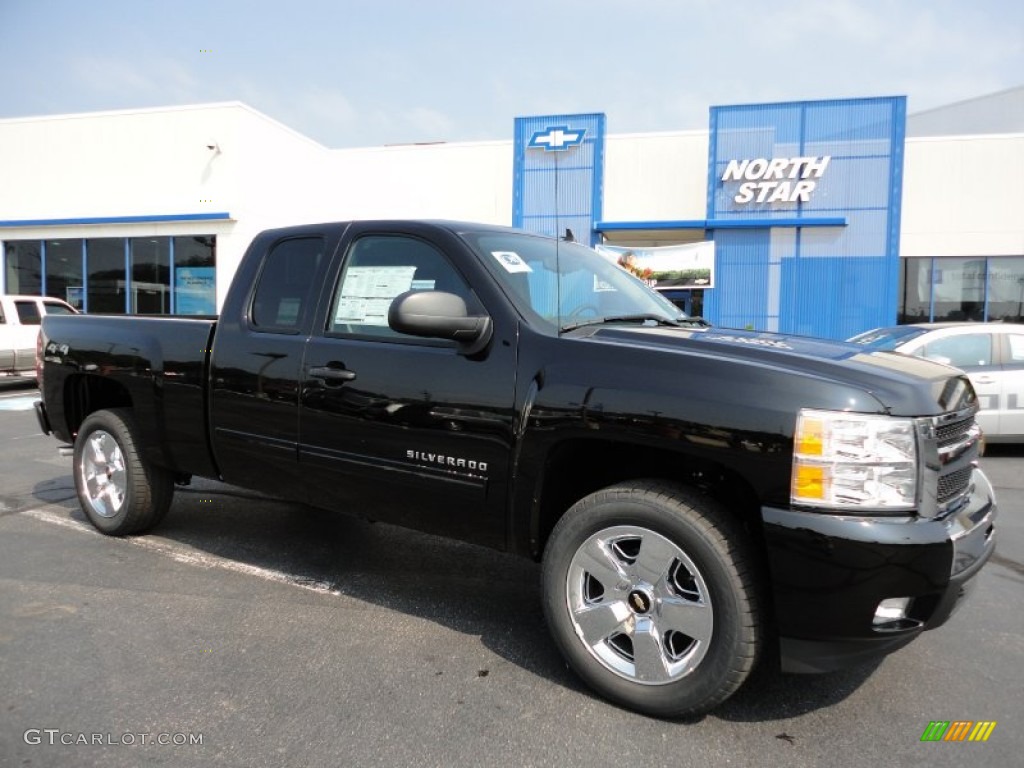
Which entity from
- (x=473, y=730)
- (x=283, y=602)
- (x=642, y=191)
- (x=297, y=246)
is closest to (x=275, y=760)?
(x=473, y=730)

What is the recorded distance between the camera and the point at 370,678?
9.51 feet

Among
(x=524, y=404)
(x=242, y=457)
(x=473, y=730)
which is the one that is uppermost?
(x=524, y=404)

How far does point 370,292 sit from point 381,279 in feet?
0.27

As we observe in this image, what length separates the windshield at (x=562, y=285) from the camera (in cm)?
316

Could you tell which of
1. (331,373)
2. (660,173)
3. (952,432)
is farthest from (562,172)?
(952,432)

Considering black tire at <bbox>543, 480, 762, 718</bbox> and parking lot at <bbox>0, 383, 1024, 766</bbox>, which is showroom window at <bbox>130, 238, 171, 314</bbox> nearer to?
parking lot at <bbox>0, 383, 1024, 766</bbox>

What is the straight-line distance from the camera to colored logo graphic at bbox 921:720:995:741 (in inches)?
100

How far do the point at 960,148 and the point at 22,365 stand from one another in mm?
21431

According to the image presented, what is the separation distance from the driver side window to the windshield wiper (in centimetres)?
56

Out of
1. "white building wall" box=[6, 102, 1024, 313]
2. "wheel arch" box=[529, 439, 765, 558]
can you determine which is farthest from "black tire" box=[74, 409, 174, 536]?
Answer: "white building wall" box=[6, 102, 1024, 313]

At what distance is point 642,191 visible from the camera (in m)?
18.8

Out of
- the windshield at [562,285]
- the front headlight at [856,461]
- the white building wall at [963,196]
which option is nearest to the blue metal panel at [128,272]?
the windshield at [562,285]

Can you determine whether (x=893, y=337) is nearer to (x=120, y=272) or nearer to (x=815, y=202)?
(x=815, y=202)

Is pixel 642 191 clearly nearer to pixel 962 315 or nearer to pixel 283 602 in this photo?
pixel 962 315
